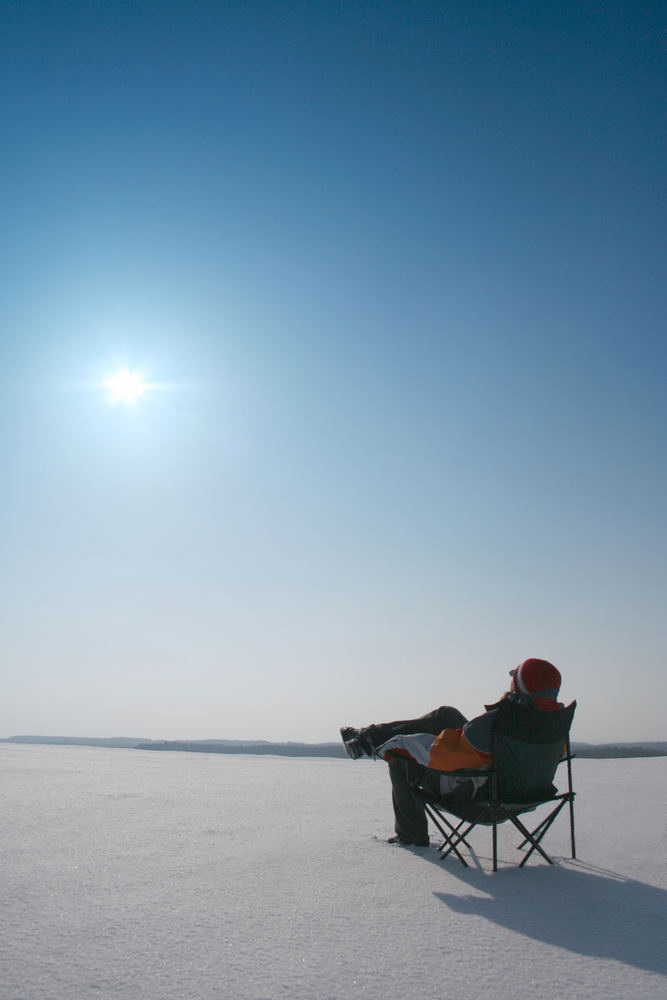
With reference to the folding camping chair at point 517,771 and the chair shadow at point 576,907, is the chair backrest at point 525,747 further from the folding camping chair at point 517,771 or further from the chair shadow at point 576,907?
the chair shadow at point 576,907

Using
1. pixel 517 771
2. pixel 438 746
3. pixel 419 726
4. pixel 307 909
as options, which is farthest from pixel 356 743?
pixel 307 909

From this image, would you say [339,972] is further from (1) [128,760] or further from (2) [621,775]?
(1) [128,760]

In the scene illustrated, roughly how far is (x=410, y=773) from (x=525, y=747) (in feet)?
2.99

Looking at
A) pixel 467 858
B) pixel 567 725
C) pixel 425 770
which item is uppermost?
pixel 567 725

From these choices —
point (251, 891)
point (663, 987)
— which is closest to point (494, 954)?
point (663, 987)

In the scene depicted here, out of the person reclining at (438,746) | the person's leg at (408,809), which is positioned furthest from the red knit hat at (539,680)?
the person's leg at (408,809)

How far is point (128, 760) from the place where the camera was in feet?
37.9

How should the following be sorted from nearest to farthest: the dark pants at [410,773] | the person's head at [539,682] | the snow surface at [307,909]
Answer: the snow surface at [307,909] → the person's head at [539,682] → the dark pants at [410,773]

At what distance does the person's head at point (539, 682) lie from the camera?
434 centimetres

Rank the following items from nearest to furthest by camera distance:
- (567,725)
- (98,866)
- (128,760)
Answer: (98,866) → (567,725) → (128,760)

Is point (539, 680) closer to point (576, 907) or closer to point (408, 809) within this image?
point (576, 907)

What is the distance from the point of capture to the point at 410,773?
473cm

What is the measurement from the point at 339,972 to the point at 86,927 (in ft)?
3.93

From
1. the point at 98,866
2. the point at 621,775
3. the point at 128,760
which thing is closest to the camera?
the point at 98,866
